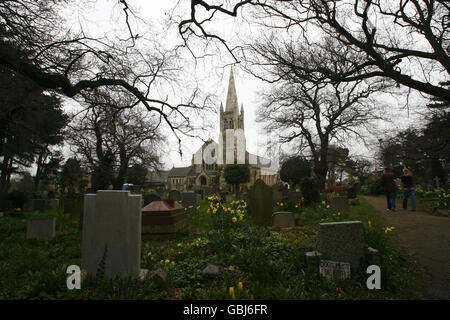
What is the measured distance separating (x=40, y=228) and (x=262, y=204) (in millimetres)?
6012

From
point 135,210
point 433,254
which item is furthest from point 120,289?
point 433,254

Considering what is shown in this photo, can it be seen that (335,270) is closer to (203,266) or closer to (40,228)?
(203,266)

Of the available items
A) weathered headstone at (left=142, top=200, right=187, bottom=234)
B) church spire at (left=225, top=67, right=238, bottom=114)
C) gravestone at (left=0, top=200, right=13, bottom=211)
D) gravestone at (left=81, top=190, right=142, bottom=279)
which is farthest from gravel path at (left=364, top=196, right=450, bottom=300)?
church spire at (left=225, top=67, right=238, bottom=114)

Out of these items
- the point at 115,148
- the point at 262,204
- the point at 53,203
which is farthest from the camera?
the point at 115,148

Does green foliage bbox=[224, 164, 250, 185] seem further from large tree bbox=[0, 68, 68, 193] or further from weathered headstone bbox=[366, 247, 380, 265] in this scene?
weathered headstone bbox=[366, 247, 380, 265]

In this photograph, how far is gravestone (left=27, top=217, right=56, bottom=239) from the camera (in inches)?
255

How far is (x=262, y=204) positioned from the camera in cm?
752

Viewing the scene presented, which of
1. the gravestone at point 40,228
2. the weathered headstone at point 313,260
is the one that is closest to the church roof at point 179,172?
the gravestone at point 40,228

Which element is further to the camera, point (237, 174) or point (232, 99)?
point (232, 99)

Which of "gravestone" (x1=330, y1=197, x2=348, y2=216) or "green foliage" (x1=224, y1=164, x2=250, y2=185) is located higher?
"green foliage" (x1=224, y1=164, x2=250, y2=185)

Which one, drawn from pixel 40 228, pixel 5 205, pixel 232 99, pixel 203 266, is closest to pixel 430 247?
pixel 203 266

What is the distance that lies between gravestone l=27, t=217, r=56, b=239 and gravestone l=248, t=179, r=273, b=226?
5.54 meters
